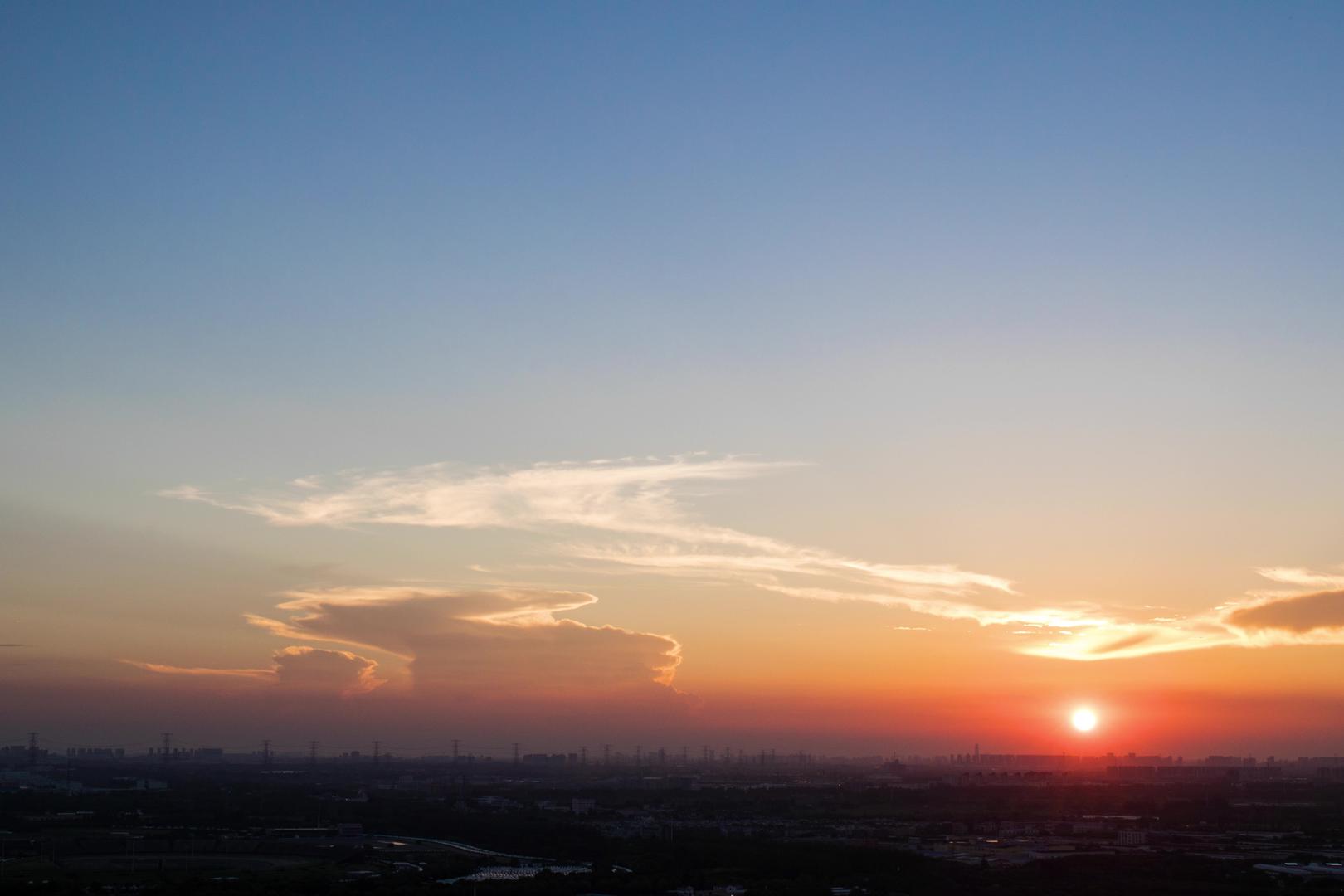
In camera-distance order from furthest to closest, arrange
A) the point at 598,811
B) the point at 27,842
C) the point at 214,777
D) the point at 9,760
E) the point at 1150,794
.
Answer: the point at 9,760, the point at 214,777, the point at 1150,794, the point at 598,811, the point at 27,842

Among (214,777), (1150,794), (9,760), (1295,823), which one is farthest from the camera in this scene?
(9,760)

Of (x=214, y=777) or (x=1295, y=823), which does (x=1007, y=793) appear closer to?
(x=1295, y=823)

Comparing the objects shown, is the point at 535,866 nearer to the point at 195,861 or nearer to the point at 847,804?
the point at 195,861

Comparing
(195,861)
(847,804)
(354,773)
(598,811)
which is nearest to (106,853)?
(195,861)

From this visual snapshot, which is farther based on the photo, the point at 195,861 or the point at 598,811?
the point at 598,811

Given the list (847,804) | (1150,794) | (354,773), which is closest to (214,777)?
(354,773)

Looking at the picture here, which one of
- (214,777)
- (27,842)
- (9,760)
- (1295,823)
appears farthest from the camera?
(9,760)
